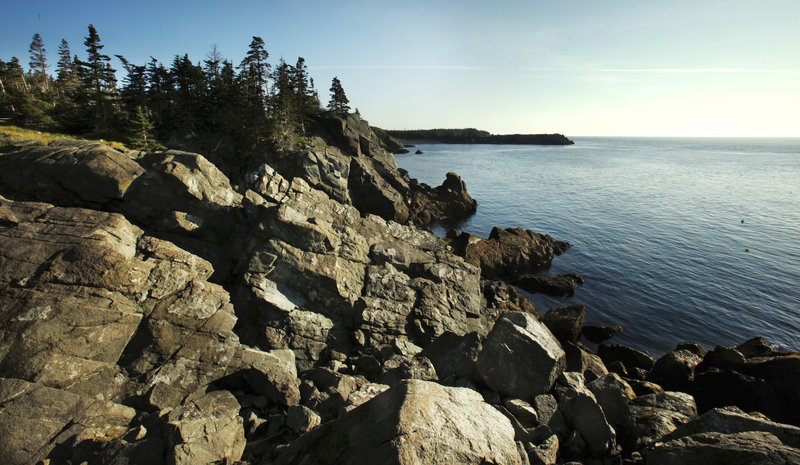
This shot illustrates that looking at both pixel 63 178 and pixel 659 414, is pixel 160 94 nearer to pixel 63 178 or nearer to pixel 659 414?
pixel 63 178

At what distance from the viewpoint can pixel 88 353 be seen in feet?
38.2

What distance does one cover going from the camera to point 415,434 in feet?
20.4

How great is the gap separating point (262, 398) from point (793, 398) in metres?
23.6

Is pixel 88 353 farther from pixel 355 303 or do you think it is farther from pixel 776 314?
pixel 776 314

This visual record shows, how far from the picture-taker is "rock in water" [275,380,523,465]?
6051mm

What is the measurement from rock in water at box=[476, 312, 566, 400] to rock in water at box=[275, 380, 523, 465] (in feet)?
16.0

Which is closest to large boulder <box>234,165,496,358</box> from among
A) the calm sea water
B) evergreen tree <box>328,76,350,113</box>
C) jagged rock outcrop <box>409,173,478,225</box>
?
the calm sea water

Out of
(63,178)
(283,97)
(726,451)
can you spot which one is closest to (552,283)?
(726,451)

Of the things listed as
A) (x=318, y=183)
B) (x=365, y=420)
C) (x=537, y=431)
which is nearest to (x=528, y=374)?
(x=537, y=431)

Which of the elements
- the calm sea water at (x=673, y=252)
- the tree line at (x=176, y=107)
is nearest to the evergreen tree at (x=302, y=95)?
the tree line at (x=176, y=107)

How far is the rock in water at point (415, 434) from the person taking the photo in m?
6.05

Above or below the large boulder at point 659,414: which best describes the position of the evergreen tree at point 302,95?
above

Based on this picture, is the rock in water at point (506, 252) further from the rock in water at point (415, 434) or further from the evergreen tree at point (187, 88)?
the evergreen tree at point (187, 88)

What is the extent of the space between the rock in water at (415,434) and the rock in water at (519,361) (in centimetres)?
488
